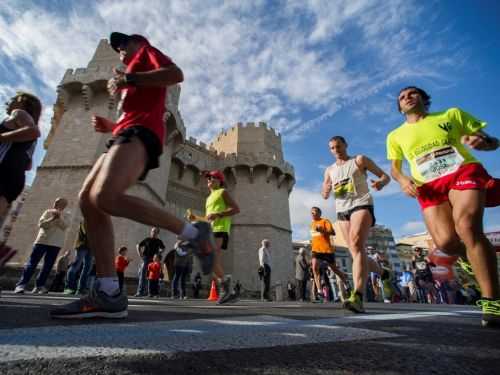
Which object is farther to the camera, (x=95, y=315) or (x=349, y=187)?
(x=349, y=187)

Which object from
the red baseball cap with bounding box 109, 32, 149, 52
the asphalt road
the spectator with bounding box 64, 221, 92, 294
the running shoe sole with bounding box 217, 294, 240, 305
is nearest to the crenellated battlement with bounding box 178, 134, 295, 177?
the spectator with bounding box 64, 221, 92, 294

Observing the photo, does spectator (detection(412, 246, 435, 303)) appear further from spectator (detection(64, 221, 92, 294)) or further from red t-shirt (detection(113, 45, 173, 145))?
red t-shirt (detection(113, 45, 173, 145))

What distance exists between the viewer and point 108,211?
1.58 meters

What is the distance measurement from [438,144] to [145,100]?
225cm

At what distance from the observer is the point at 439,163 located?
2.37 m

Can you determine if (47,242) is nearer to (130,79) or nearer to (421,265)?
(130,79)

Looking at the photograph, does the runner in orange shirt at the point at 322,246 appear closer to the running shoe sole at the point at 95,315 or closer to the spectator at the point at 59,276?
the running shoe sole at the point at 95,315

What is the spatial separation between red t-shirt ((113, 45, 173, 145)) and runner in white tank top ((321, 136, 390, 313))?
234cm

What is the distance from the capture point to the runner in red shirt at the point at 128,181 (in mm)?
1578

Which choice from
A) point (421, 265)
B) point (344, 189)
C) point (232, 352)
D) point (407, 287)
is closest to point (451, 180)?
point (344, 189)

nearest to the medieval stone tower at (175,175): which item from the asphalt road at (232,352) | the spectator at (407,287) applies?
the spectator at (407,287)

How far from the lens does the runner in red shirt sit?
1578 millimetres

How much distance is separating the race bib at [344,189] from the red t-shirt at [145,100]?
7.86 ft

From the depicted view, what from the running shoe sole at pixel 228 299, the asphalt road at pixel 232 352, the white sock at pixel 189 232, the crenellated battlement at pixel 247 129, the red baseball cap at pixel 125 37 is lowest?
the asphalt road at pixel 232 352
